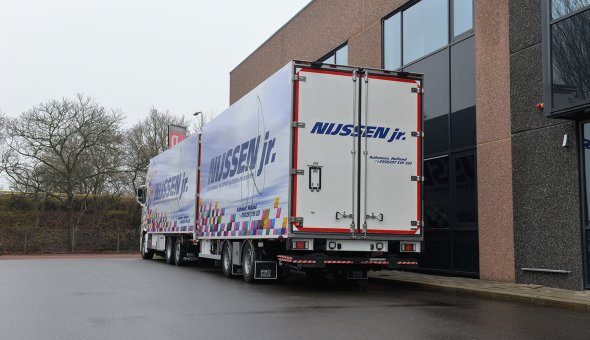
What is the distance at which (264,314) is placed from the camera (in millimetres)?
7969

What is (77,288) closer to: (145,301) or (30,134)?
(145,301)

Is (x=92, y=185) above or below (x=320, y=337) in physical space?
above

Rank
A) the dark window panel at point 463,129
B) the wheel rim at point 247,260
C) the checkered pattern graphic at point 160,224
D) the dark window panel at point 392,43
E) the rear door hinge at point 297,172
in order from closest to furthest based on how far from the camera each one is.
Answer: the rear door hinge at point 297,172
the wheel rim at point 247,260
the dark window panel at point 463,129
the dark window panel at point 392,43
the checkered pattern graphic at point 160,224

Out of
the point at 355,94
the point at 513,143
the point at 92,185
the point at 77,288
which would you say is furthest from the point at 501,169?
the point at 92,185

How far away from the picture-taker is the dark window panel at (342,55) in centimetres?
1951

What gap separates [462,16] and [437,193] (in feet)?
14.0

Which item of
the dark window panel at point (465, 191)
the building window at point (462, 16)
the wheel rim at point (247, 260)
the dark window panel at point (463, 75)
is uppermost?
the building window at point (462, 16)

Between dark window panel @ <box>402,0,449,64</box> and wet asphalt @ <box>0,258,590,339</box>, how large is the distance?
6531 millimetres

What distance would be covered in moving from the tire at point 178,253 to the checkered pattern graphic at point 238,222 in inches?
123

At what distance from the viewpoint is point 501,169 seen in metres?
12.4

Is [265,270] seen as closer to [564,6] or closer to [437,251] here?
[437,251]

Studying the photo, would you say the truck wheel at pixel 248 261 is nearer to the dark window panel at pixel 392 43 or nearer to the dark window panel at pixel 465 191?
the dark window panel at pixel 465 191

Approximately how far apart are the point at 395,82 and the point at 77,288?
736 centimetres

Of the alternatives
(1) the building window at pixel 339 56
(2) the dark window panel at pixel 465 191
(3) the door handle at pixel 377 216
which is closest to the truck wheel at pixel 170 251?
(1) the building window at pixel 339 56
